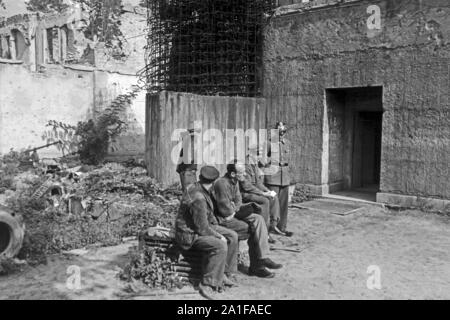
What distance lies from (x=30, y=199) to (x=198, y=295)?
15.4ft

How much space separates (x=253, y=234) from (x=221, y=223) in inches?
17.8

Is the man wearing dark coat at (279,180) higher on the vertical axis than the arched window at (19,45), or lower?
lower

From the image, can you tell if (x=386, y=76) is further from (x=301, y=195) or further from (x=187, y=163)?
(x=187, y=163)

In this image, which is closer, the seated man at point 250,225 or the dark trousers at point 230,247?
the dark trousers at point 230,247

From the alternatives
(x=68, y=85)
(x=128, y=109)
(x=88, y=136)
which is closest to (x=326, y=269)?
(x=88, y=136)

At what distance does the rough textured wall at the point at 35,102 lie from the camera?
14.2m

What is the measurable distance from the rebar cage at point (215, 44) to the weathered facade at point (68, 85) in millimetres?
5087

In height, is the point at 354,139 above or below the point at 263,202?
above

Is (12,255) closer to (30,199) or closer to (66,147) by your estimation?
(30,199)

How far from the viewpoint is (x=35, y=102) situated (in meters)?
14.9

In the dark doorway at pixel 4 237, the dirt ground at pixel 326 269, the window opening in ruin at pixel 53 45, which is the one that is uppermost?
the window opening in ruin at pixel 53 45

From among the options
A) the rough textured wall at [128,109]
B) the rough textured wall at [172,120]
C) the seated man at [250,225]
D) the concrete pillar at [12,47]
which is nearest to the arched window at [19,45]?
the concrete pillar at [12,47]

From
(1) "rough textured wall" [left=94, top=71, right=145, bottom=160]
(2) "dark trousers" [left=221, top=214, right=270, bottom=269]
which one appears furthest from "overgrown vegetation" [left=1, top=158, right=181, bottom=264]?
(1) "rough textured wall" [left=94, top=71, right=145, bottom=160]

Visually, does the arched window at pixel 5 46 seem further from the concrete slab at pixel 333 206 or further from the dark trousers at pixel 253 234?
the dark trousers at pixel 253 234
